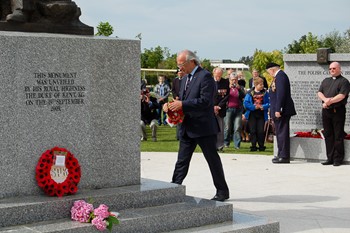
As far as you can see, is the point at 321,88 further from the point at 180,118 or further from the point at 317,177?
the point at 180,118

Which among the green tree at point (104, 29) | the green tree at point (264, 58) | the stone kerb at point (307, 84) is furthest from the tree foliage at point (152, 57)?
the stone kerb at point (307, 84)

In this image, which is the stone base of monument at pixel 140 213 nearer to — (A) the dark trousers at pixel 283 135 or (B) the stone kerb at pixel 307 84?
(A) the dark trousers at pixel 283 135

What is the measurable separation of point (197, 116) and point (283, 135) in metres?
5.82

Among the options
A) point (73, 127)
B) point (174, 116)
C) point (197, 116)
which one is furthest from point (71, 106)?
point (197, 116)

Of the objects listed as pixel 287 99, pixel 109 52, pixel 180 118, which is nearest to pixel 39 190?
pixel 109 52

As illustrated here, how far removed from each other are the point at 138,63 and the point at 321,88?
6.92 meters

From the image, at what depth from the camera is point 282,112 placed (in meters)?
14.0

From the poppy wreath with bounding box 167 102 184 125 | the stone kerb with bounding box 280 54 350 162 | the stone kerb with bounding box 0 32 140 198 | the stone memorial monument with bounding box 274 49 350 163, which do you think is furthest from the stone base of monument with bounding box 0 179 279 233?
the stone kerb with bounding box 280 54 350 162

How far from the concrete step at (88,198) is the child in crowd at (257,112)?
8825mm

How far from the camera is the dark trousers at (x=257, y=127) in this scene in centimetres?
1648

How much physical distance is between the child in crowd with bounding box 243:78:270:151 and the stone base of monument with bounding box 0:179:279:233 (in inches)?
351

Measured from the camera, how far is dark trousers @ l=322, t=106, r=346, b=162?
13.4 metres

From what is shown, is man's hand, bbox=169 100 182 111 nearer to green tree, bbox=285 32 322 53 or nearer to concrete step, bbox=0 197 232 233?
concrete step, bbox=0 197 232 233

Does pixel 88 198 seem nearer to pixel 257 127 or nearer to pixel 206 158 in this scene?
pixel 206 158
